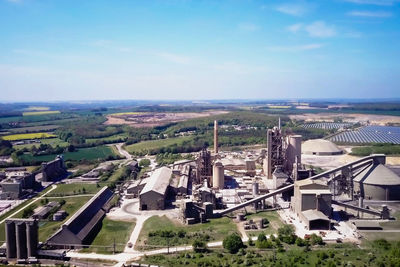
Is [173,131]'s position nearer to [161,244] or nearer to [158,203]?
[158,203]

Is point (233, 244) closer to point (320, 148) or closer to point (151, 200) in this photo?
point (151, 200)

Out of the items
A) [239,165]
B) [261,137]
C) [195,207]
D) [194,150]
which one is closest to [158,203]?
[195,207]

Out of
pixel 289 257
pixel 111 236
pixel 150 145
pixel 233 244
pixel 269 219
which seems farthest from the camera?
pixel 150 145

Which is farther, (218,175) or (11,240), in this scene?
(218,175)

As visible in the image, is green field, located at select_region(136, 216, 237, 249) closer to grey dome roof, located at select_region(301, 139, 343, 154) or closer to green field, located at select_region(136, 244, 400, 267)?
green field, located at select_region(136, 244, 400, 267)

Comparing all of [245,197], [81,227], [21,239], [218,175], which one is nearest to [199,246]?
[81,227]

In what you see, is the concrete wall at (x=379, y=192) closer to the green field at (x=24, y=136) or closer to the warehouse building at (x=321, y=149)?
the warehouse building at (x=321, y=149)
